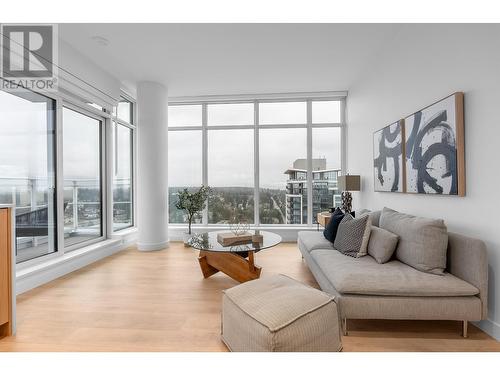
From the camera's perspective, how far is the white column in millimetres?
4457

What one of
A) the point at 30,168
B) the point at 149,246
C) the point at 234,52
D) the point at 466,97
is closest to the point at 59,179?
the point at 30,168

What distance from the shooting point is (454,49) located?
2.20 meters

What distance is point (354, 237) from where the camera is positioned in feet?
8.46

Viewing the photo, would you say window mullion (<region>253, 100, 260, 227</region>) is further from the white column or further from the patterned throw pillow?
the patterned throw pillow

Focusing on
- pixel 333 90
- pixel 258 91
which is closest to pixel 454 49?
pixel 333 90

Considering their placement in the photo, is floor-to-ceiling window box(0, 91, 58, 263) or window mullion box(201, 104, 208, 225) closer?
floor-to-ceiling window box(0, 91, 58, 263)

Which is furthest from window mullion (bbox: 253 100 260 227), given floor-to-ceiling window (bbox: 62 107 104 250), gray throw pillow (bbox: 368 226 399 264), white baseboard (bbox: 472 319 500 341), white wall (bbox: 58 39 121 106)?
white baseboard (bbox: 472 319 500 341)

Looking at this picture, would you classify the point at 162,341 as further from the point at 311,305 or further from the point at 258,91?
Result: the point at 258,91

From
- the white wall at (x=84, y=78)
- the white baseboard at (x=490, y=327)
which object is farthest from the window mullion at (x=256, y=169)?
the white baseboard at (x=490, y=327)

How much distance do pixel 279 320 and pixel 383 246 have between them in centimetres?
133

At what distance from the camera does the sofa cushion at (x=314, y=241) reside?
295cm

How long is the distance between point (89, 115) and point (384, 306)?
14.8 feet

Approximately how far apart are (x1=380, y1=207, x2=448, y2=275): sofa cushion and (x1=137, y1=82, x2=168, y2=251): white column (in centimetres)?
367

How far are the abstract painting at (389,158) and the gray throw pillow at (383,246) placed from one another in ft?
2.96
